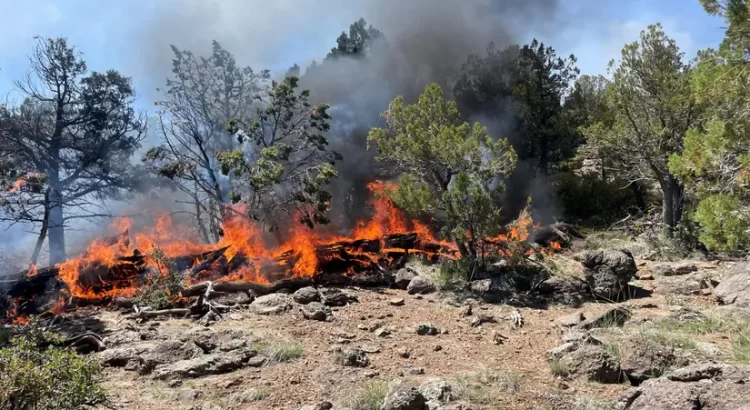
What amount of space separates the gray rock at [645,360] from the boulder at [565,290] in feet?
14.5

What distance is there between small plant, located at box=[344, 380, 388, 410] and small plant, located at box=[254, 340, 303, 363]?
165 cm

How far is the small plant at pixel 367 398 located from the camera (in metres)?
5.04

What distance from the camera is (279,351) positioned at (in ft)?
22.6

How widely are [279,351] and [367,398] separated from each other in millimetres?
2124

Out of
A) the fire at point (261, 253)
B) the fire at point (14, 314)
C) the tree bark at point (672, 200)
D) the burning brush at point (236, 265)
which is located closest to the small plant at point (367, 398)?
the burning brush at point (236, 265)

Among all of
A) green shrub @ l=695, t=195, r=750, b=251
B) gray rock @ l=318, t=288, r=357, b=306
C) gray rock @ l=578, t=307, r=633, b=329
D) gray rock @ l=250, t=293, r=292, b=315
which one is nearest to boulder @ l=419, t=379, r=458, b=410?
gray rock @ l=578, t=307, r=633, b=329

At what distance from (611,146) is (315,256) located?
393 inches

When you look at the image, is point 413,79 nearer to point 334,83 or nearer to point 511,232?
point 334,83

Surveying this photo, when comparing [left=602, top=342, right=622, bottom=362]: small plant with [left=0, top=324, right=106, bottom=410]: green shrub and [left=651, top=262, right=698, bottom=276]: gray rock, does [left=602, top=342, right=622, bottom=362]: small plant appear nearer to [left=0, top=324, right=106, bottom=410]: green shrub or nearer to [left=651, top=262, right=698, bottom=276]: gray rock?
[left=0, top=324, right=106, bottom=410]: green shrub

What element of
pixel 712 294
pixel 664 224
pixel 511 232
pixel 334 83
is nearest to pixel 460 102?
pixel 334 83

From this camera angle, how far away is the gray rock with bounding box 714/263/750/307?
8.27 meters

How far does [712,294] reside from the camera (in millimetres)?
9273

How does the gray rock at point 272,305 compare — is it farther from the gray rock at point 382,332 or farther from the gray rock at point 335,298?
the gray rock at point 382,332

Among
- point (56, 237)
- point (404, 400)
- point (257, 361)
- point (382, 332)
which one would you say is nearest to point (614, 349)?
point (404, 400)
